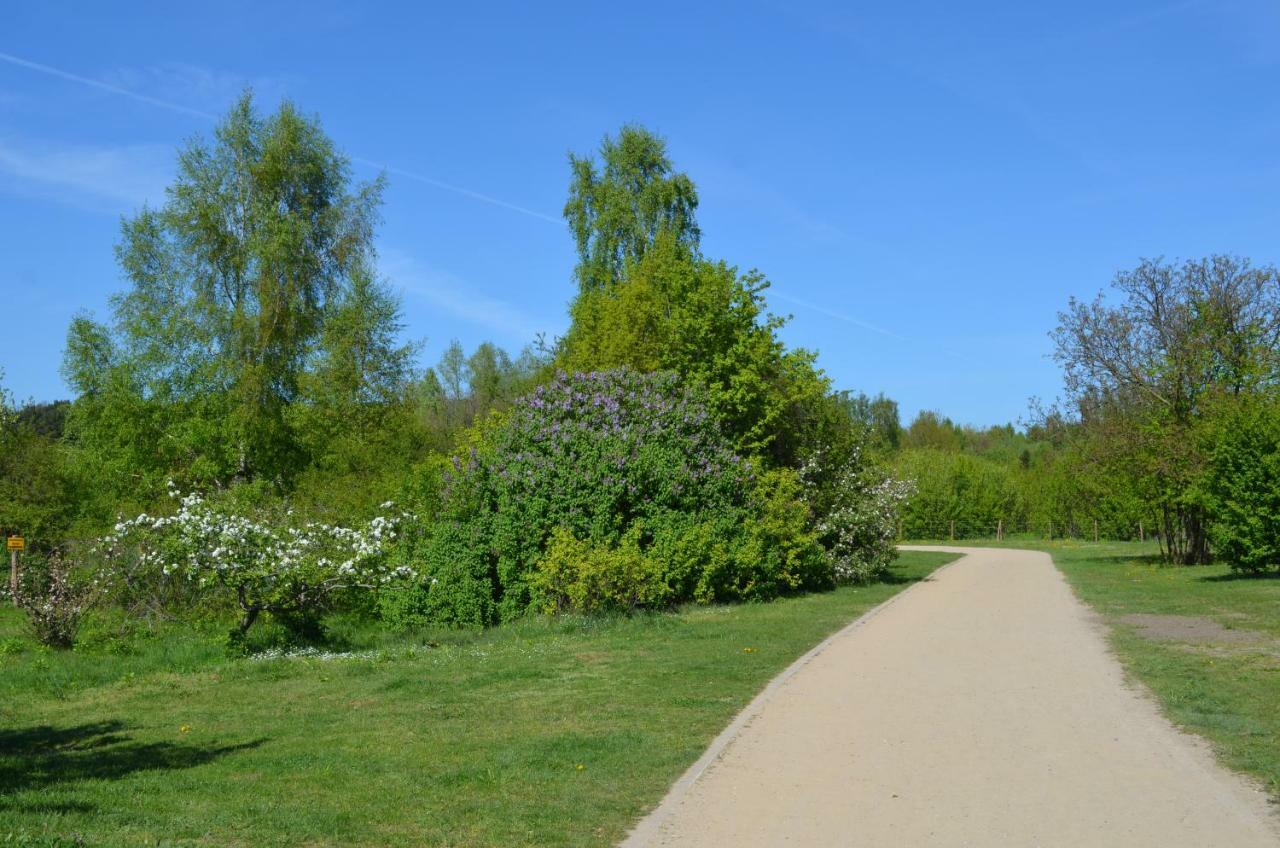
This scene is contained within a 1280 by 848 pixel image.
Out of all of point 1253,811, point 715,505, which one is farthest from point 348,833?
point 715,505

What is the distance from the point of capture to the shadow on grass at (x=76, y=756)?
24.3 feet

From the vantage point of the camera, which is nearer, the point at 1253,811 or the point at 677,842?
the point at 677,842

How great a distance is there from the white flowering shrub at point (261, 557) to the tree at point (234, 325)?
15222mm

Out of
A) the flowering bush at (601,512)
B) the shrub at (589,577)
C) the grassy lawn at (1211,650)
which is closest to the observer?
the grassy lawn at (1211,650)

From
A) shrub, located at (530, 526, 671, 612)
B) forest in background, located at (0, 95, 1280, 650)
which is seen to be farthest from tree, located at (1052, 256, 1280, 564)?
shrub, located at (530, 526, 671, 612)

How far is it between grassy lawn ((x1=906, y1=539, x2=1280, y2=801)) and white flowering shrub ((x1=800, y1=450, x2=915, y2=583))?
4.82 metres

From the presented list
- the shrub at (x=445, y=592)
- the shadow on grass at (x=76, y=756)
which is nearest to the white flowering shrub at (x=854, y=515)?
the shrub at (x=445, y=592)

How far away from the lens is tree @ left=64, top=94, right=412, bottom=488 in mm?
31859

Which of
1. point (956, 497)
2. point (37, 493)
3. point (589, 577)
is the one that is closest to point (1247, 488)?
point (589, 577)

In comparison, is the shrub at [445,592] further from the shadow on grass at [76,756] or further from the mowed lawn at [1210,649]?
the mowed lawn at [1210,649]

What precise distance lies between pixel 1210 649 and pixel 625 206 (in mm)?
30669

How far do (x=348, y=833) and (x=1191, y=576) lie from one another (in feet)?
94.7

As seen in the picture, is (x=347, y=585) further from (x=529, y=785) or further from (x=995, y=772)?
(x=995, y=772)

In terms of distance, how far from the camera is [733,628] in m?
16.8
